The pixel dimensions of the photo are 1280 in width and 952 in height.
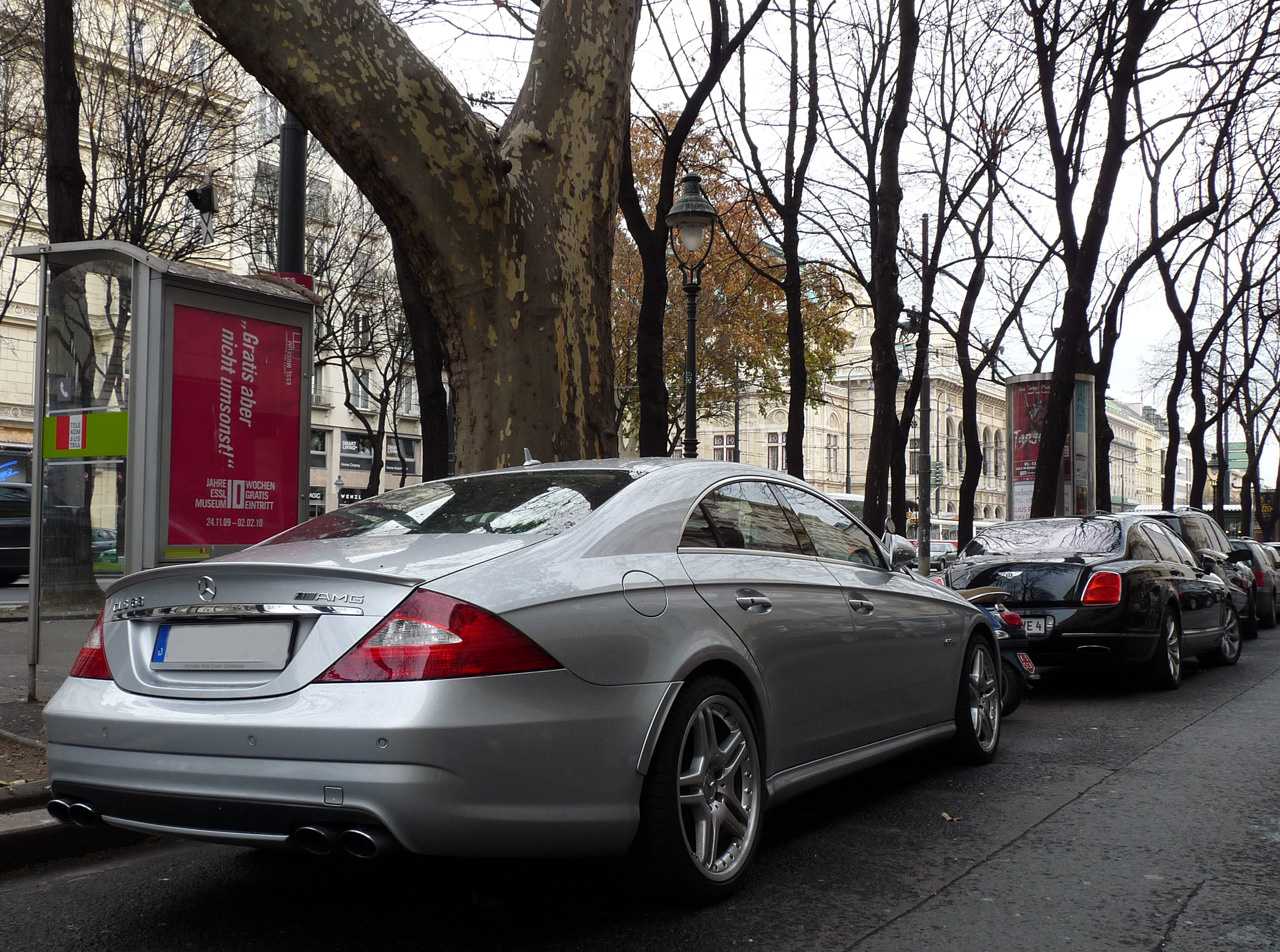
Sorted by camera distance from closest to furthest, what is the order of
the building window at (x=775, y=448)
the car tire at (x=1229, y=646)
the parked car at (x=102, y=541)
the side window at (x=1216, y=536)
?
1. the parked car at (x=102, y=541)
2. the car tire at (x=1229, y=646)
3. the side window at (x=1216, y=536)
4. the building window at (x=775, y=448)

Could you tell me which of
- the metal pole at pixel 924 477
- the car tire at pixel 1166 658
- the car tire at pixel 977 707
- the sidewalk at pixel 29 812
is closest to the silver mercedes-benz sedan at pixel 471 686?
the sidewalk at pixel 29 812

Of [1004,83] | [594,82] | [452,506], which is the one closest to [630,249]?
[1004,83]

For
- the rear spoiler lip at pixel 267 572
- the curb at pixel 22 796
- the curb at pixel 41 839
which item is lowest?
the curb at pixel 41 839

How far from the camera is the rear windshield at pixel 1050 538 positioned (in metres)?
9.58

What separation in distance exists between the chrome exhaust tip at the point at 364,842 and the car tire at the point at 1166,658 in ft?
25.4

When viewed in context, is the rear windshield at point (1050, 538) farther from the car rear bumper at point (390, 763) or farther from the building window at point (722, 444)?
the building window at point (722, 444)

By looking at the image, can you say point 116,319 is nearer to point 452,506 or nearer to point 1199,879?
point 452,506

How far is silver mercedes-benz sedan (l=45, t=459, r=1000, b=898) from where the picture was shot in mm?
3105

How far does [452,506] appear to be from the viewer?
4219mm

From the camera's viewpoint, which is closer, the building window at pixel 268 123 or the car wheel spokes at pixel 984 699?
the car wheel spokes at pixel 984 699

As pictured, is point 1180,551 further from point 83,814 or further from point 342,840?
point 83,814

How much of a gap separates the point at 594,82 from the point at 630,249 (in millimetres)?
22656

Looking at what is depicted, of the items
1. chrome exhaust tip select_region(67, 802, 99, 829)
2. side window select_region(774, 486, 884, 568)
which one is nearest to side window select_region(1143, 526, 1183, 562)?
side window select_region(774, 486, 884, 568)

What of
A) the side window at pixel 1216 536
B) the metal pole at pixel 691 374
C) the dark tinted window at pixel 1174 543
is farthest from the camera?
the side window at pixel 1216 536
